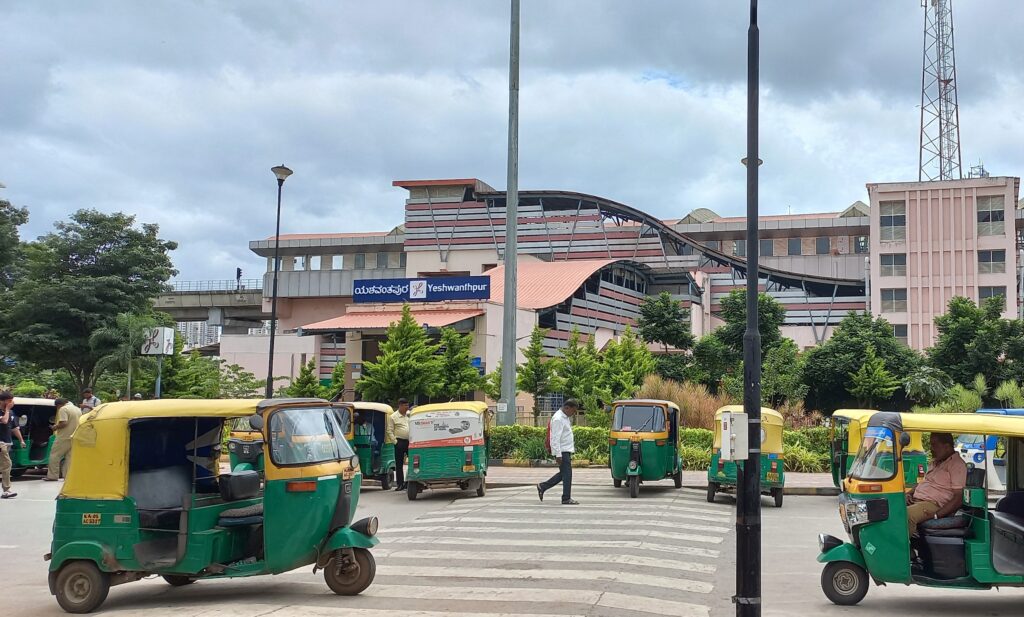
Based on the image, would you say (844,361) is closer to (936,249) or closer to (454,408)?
(936,249)

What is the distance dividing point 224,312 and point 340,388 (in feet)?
127

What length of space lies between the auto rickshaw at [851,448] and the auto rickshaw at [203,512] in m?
7.38

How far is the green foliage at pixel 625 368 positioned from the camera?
3188 centimetres

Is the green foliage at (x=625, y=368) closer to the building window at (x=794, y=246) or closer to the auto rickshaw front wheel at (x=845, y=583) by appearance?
the auto rickshaw front wheel at (x=845, y=583)

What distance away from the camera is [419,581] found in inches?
396

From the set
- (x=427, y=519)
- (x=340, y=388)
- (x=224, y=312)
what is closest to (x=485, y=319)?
(x=340, y=388)

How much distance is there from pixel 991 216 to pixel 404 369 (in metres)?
40.3

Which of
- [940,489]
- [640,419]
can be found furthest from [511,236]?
[940,489]

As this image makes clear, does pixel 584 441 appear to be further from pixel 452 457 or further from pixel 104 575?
pixel 104 575

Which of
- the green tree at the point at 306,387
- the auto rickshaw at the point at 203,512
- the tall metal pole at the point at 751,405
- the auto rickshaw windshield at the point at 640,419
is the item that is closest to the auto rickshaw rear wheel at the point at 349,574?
the auto rickshaw at the point at 203,512

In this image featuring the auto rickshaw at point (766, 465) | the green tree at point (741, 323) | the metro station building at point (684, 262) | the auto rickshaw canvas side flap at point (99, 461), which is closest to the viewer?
the auto rickshaw canvas side flap at point (99, 461)

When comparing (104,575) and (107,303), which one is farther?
(107,303)

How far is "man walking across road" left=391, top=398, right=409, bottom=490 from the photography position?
781 inches

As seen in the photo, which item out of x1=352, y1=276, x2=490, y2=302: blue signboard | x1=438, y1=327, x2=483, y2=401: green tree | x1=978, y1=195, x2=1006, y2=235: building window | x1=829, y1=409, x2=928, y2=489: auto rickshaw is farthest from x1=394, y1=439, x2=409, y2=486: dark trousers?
x1=978, y1=195, x2=1006, y2=235: building window
